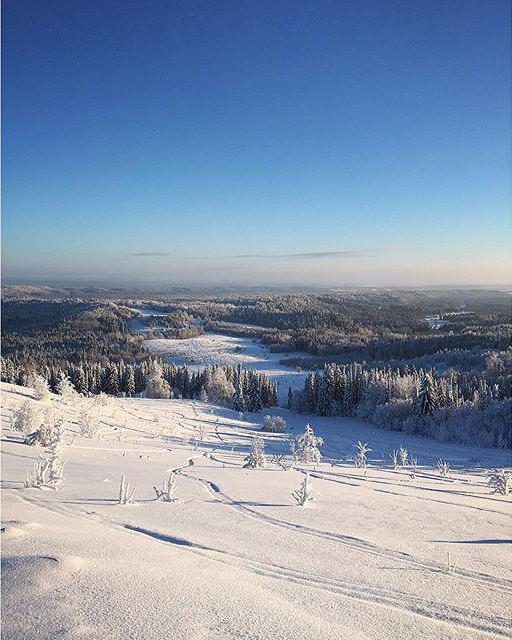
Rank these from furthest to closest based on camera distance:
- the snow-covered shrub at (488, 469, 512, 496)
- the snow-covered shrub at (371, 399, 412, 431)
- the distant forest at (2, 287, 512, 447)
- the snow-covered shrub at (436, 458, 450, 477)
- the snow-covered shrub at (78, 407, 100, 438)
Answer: the snow-covered shrub at (371, 399, 412, 431), the distant forest at (2, 287, 512, 447), the snow-covered shrub at (78, 407, 100, 438), the snow-covered shrub at (436, 458, 450, 477), the snow-covered shrub at (488, 469, 512, 496)

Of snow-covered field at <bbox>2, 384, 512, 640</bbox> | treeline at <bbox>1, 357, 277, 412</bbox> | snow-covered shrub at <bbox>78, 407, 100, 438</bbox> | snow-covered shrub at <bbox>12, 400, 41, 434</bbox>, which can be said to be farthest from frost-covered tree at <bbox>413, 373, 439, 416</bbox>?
snow-covered shrub at <bbox>12, 400, 41, 434</bbox>

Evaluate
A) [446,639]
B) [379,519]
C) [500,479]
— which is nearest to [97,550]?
[446,639]

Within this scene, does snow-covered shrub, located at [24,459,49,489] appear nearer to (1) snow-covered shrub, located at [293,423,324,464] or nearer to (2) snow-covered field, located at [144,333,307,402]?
(1) snow-covered shrub, located at [293,423,324,464]

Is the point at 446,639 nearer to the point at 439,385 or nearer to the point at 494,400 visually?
the point at 494,400

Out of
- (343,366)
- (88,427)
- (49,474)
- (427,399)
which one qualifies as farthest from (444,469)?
(343,366)

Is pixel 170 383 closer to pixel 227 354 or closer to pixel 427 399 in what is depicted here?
pixel 427 399

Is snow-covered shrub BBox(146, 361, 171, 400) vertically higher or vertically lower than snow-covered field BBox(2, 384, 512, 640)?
lower
